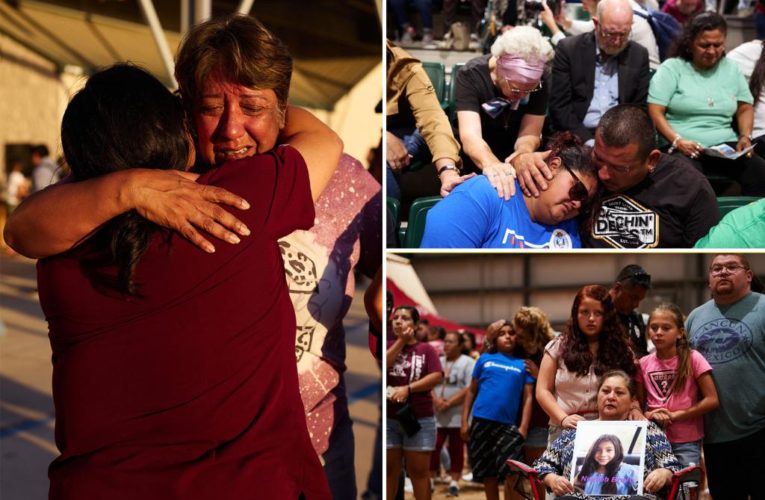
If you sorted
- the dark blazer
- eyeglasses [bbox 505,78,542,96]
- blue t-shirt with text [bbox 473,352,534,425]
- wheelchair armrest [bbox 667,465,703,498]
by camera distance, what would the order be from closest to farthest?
wheelchair armrest [bbox 667,465,703,498] < blue t-shirt with text [bbox 473,352,534,425] < eyeglasses [bbox 505,78,542,96] < the dark blazer

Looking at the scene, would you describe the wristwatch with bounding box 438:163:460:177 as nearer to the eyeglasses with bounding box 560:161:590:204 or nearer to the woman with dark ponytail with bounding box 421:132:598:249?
the woman with dark ponytail with bounding box 421:132:598:249

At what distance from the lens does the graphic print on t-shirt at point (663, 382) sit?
7.18ft

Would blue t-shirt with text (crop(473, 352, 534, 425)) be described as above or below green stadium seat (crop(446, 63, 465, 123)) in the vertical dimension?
below

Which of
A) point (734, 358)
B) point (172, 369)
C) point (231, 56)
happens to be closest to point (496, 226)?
point (734, 358)

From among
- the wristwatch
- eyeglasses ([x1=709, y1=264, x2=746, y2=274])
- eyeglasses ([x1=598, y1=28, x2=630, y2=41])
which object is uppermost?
eyeglasses ([x1=598, y1=28, x2=630, y2=41])

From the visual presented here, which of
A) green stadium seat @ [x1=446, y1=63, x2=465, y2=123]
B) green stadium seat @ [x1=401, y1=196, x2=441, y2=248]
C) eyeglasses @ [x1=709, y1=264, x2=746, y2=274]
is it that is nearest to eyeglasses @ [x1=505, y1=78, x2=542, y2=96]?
green stadium seat @ [x1=446, y1=63, x2=465, y2=123]

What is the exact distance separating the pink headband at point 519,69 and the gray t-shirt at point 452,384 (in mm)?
694

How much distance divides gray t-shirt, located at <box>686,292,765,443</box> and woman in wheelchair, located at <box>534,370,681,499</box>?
129 millimetres

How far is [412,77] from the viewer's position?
2289mm

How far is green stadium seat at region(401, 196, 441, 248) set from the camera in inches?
88.9

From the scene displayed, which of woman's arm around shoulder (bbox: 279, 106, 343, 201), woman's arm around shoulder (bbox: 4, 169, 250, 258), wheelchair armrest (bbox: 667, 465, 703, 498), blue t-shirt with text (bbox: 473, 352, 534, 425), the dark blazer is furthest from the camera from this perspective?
the dark blazer

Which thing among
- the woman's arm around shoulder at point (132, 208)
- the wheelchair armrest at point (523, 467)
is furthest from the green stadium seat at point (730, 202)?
the woman's arm around shoulder at point (132, 208)

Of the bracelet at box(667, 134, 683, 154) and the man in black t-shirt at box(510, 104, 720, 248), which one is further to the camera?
the bracelet at box(667, 134, 683, 154)

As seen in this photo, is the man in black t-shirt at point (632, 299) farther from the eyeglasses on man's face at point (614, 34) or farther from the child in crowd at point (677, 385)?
the eyeglasses on man's face at point (614, 34)
